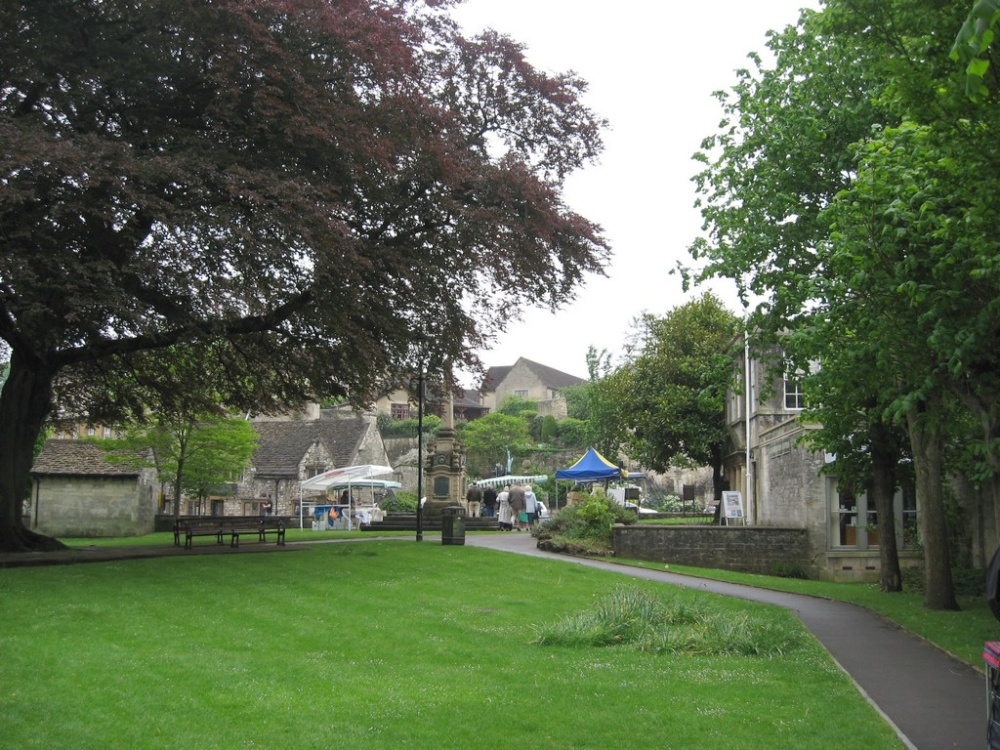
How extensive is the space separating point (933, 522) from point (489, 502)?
1154 inches

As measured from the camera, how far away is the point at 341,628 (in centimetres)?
1217

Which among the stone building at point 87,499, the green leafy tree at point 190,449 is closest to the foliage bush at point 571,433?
the green leafy tree at point 190,449

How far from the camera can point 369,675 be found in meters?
9.62

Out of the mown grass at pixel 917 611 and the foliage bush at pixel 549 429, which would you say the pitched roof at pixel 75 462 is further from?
the foliage bush at pixel 549 429

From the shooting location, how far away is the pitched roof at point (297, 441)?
61.0m

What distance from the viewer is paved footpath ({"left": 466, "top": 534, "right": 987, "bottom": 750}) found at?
316 inches

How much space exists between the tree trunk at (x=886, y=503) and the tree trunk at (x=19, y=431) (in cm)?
1753

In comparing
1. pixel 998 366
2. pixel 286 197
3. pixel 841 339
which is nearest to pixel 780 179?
pixel 841 339

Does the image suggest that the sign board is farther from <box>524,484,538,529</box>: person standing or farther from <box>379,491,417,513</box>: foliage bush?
<box>379,491,417,513</box>: foliage bush

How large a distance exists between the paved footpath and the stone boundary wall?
8.80 m

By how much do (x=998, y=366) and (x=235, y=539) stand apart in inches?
720

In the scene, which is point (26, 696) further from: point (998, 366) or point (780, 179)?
point (780, 179)

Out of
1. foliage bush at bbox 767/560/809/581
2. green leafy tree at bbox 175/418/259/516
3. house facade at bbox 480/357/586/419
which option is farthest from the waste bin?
house facade at bbox 480/357/586/419

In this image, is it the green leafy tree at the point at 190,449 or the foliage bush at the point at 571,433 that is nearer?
the green leafy tree at the point at 190,449
